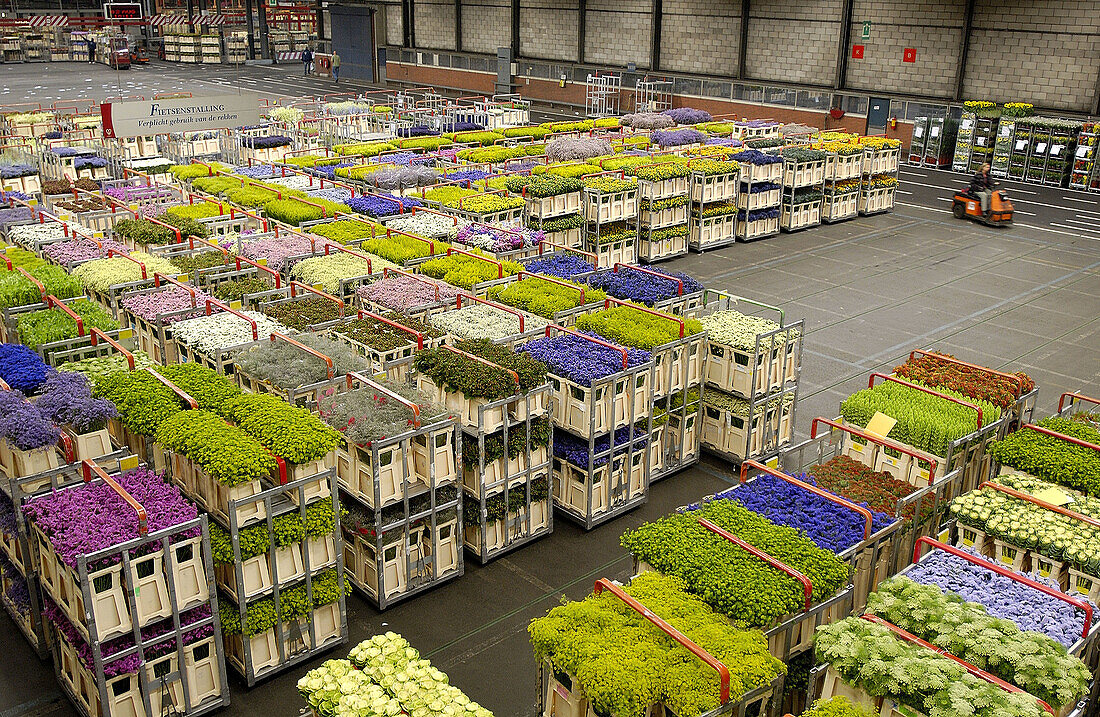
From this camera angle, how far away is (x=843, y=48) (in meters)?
43.6

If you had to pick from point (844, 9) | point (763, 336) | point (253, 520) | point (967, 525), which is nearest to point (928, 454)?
point (967, 525)

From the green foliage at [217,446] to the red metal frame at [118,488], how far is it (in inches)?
26.4

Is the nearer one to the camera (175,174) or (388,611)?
(388,611)

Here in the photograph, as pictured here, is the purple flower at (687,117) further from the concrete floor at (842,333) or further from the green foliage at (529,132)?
the concrete floor at (842,333)

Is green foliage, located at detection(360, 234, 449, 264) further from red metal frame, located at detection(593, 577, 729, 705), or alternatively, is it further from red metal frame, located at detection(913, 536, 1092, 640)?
red metal frame, located at detection(913, 536, 1092, 640)

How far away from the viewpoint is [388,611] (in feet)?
35.9

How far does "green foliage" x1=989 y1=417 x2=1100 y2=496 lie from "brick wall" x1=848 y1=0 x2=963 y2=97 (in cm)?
3403

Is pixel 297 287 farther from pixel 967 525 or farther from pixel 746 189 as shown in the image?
pixel 746 189

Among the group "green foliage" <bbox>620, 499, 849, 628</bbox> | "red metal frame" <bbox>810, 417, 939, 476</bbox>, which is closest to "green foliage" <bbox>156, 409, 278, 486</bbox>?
"green foliage" <bbox>620, 499, 849, 628</bbox>

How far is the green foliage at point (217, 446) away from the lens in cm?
891

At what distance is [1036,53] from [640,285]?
31.6 meters

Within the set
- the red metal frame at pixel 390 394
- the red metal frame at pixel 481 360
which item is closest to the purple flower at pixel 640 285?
the red metal frame at pixel 481 360

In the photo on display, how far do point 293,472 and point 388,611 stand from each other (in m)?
2.54

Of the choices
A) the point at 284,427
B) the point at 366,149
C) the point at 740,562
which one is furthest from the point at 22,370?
the point at 366,149
